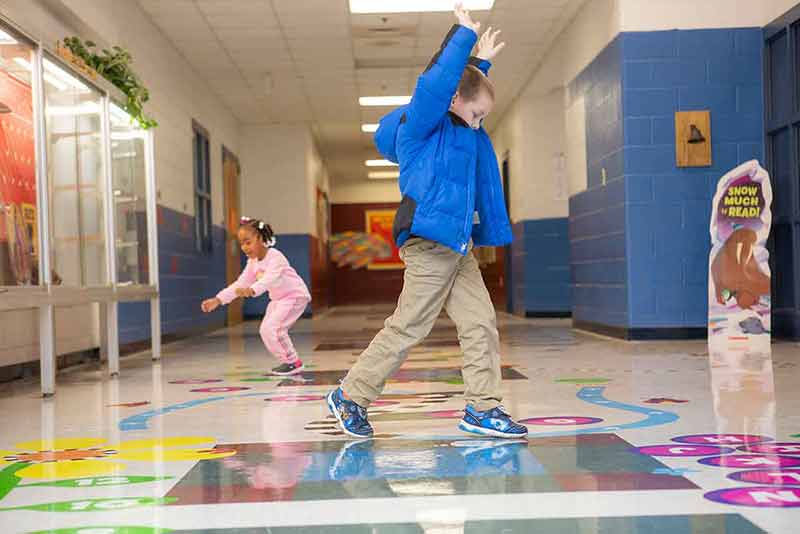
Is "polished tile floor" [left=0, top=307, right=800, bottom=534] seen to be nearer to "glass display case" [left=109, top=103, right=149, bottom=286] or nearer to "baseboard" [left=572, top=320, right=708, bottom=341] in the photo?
"glass display case" [left=109, top=103, right=149, bottom=286]

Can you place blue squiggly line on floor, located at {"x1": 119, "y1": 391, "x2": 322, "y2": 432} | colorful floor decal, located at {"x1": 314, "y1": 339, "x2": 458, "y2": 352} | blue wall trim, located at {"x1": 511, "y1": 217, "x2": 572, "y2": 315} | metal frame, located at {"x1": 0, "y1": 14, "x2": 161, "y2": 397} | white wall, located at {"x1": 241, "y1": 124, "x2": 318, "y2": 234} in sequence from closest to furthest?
blue squiggly line on floor, located at {"x1": 119, "y1": 391, "x2": 322, "y2": 432} < metal frame, located at {"x1": 0, "y1": 14, "x2": 161, "y2": 397} < colorful floor decal, located at {"x1": 314, "y1": 339, "x2": 458, "y2": 352} < blue wall trim, located at {"x1": 511, "y1": 217, "x2": 572, "y2": 315} < white wall, located at {"x1": 241, "y1": 124, "x2": 318, "y2": 234}

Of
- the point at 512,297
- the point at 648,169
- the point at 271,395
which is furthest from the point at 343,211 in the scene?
the point at 271,395

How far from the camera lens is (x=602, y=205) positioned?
8.24 m

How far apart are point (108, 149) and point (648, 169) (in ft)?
12.7

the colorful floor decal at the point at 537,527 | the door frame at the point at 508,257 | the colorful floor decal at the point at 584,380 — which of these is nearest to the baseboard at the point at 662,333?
the colorful floor decal at the point at 584,380

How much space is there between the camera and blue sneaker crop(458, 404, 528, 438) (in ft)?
10.1

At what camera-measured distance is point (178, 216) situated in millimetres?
9930

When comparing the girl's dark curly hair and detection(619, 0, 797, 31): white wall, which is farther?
detection(619, 0, 797, 31): white wall

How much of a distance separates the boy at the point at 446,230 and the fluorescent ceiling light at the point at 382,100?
387 inches

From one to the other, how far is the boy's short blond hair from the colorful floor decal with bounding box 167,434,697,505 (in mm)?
1078

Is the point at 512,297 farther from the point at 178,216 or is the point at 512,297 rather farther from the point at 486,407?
the point at 486,407

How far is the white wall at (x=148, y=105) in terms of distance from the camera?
595 cm

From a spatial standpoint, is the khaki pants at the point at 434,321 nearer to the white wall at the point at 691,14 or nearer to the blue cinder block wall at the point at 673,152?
the blue cinder block wall at the point at 673,152

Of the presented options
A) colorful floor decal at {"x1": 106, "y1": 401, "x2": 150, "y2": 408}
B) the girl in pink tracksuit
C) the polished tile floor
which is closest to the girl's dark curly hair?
the girl in pink tracksuit
